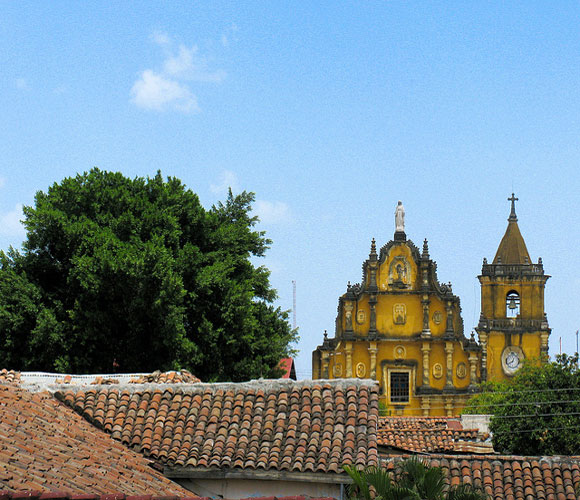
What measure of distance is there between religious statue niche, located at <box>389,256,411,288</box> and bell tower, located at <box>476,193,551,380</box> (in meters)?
4.75

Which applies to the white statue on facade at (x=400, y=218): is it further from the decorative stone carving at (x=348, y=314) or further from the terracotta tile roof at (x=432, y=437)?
the terracotta tile roof at (x=432, y=437)

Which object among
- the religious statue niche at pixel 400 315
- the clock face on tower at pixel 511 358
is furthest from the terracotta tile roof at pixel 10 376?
the clock face on tower at pixel 511 358

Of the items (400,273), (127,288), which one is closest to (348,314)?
(400,273)

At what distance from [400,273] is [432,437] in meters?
25.9

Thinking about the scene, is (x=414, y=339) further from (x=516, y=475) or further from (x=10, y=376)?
(x=10, y=376)

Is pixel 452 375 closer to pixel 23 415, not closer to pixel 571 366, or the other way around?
pixel 571 366

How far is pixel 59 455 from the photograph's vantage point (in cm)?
1305

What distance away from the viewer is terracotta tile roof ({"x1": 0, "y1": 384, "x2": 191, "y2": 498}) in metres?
11.6

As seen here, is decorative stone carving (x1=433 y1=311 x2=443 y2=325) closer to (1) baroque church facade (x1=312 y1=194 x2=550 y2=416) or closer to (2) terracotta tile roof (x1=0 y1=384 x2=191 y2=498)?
(1) baroque church facade (x1=312 y1=194 x2=550 y2=416)

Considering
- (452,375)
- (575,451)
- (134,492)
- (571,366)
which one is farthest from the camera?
(452,375)

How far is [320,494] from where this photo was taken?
1435 cm

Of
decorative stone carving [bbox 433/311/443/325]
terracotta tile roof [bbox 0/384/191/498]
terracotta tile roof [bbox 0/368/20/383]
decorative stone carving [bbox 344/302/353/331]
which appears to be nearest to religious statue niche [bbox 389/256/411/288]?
decorative stone carving [bbox 433/311/443/325]

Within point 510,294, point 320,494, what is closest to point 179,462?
point 320,494

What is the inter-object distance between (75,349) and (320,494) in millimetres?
16157
